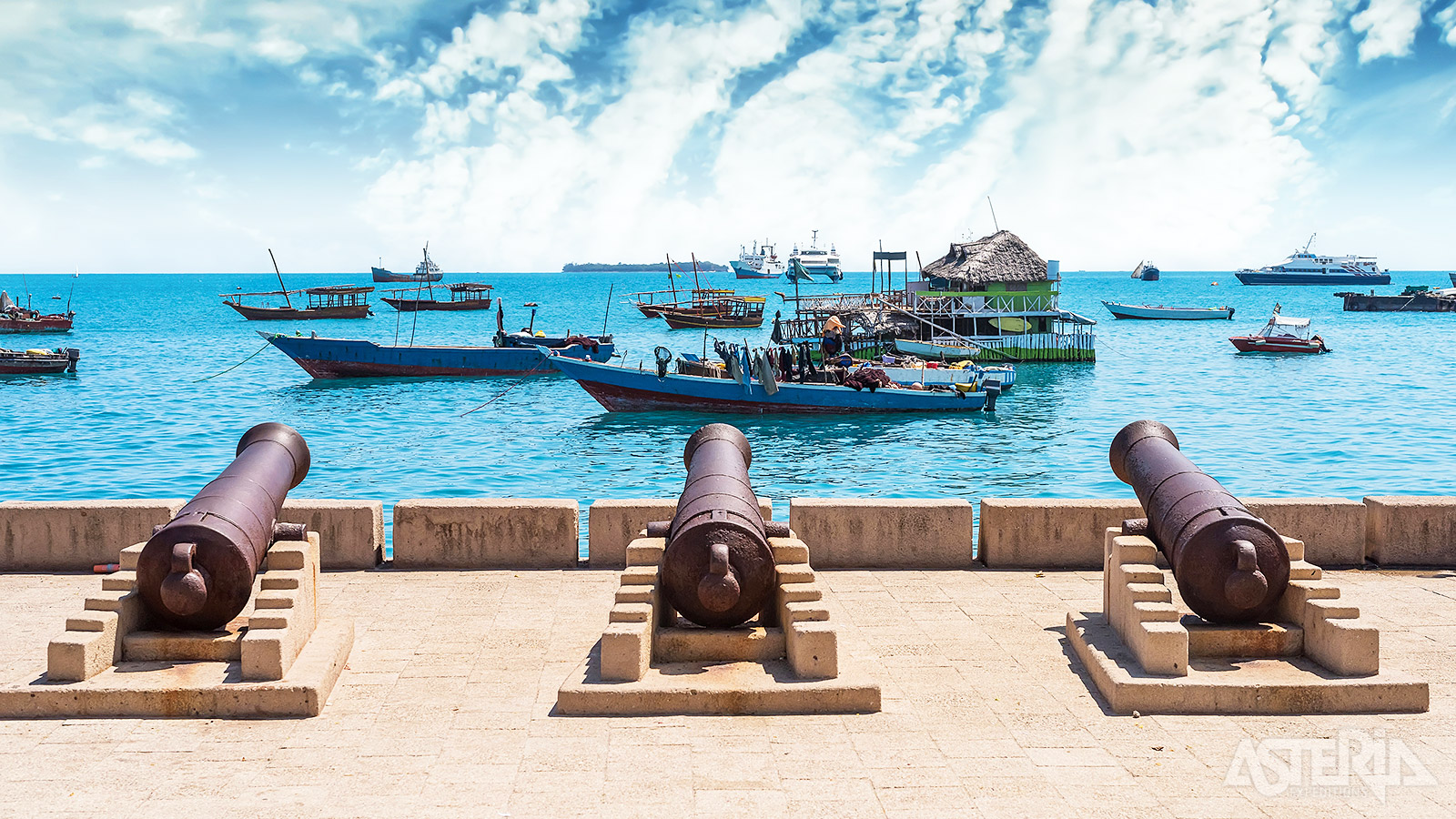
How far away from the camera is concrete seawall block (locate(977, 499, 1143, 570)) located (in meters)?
8.87

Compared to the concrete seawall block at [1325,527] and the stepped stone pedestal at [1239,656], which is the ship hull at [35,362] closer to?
the concrete seawall block at [1325,527]

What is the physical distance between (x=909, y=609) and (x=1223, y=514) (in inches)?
93.5

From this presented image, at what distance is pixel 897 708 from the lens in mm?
5969

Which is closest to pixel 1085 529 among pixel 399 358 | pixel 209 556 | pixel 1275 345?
pixel 209 556

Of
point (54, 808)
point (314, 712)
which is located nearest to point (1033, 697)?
point (314, 712)

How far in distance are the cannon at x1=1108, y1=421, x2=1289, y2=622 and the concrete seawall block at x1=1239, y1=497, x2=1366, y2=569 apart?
8.98 feet

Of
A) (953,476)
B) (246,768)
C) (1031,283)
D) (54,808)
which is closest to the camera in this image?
(54,808)

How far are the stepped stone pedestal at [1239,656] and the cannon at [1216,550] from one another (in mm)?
142

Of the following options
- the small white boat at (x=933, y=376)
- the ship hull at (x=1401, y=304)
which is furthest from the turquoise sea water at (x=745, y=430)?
the ship hull at (x=1401, y=304)

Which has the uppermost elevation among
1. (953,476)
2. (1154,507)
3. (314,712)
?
(1154,507)

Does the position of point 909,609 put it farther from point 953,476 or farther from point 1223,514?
point 953,476

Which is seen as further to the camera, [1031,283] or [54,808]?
[1031,283]

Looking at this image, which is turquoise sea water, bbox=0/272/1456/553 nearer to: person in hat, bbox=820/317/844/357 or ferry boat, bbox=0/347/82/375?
ferry boat, bbox=0/347/82/375

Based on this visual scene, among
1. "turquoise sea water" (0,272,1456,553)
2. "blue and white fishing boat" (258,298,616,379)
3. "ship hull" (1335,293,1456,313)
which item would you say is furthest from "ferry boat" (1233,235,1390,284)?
"blue and white fishing boat" (258,298,616,379)
